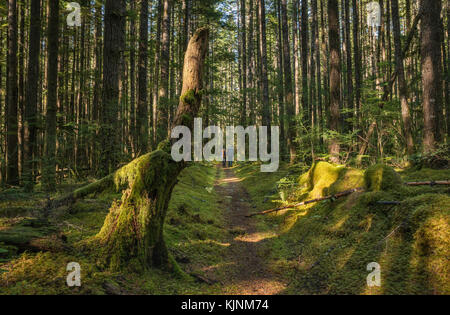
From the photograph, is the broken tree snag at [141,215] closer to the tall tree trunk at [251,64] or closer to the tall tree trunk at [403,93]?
the tall tree trunk at [403,93]

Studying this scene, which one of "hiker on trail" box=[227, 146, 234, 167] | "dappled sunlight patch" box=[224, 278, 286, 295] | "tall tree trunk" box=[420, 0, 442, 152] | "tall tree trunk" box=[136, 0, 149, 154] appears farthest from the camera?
"hiker on trail" box=[227, 146, 234, 167]

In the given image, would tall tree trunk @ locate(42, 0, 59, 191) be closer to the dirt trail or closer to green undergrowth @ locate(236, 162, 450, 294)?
the dirt trail

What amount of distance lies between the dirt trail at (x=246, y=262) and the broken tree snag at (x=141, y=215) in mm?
1215

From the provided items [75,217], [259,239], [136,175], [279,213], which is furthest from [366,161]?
[75,217]

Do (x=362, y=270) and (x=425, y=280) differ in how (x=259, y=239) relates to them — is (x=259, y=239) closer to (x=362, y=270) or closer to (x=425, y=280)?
(x=362, y=270)

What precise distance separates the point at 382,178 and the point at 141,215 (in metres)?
4.78

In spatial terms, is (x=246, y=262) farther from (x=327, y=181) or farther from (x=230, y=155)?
(x=230, y=155)

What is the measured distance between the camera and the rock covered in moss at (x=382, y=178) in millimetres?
5133

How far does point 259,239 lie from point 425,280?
387cm

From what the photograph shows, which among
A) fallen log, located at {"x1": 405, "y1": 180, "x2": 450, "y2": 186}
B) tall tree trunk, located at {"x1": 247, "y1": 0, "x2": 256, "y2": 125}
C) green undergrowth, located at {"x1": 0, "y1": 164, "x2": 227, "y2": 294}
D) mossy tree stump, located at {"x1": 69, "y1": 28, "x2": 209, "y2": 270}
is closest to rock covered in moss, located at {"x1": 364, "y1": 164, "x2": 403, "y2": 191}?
fallen log, located at {"x1": 405, "y1": 180, "x2": 450, "y2": 186}

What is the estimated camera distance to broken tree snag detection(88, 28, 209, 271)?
3615 millimetres

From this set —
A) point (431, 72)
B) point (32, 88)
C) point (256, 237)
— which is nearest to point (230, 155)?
point (32, 88)

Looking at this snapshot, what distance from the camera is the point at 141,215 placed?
3730 mm

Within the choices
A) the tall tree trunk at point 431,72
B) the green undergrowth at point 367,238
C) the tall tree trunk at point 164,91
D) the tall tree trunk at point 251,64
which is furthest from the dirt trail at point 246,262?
the tall tree trunk at point 251,64
